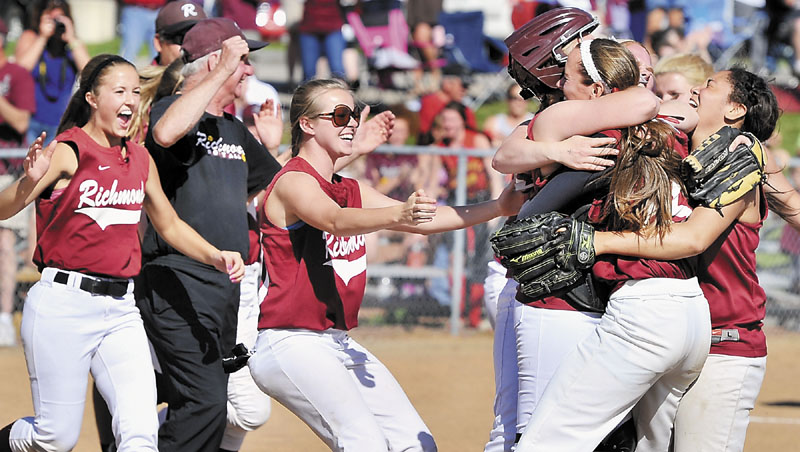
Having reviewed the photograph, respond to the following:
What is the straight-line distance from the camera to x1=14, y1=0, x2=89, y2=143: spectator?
9.89 meters

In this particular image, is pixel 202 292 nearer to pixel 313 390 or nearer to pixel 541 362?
pixel 313 390

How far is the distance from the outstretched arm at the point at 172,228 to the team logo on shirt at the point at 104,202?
0.19 metres

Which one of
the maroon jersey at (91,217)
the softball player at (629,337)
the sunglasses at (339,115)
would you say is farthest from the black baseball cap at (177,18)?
the softball player at (629,337)

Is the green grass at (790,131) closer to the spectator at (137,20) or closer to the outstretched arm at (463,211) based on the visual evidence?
the spectator at (137,20)

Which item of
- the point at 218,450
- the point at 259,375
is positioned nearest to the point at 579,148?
the point at 259,375

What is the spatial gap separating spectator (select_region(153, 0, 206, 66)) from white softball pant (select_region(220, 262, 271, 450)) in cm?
152

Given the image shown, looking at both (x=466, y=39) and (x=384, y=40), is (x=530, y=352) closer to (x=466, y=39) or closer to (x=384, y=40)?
(x=384, y=40)

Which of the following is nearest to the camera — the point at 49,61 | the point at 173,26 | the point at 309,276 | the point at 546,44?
the point at 546,44

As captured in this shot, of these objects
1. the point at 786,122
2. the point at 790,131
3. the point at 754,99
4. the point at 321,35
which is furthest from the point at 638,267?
the point at 786,122

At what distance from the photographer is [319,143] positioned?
4.44 meters

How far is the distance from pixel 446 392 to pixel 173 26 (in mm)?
3653

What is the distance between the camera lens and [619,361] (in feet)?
11.3

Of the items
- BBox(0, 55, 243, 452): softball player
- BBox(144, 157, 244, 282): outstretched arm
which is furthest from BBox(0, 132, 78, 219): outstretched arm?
BBox(144, 157, 244, 282): outstretched arm

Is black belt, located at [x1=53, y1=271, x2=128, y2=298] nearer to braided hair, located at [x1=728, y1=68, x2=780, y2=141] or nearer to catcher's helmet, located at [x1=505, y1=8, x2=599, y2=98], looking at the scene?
catcher's helmet, located at [x1=505, y1=8, x2=599, y2=98]
